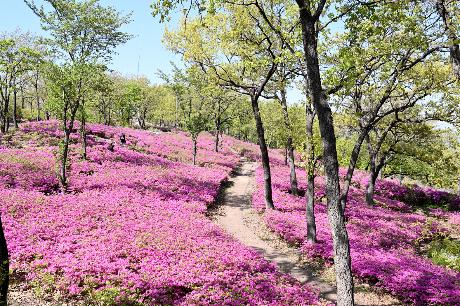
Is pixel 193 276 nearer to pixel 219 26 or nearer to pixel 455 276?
pixel 455 276

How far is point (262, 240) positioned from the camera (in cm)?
2072

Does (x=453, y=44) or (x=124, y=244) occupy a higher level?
(x=453, y=44)

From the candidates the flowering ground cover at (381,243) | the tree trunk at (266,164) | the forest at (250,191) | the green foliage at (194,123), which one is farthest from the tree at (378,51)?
the green foliage at (194,123)

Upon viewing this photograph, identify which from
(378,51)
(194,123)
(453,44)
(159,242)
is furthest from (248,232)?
(194,123)

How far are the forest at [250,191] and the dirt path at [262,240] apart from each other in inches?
4.9

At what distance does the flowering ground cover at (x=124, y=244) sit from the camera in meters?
11.8

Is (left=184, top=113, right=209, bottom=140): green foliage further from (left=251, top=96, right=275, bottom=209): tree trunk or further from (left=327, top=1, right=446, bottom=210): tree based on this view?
(left=327, top=1, right=446, bottom=210): tree

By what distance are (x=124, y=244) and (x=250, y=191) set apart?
61.6 feet

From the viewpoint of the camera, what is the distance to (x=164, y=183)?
88.1 ft

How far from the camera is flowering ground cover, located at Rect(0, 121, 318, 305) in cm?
1176

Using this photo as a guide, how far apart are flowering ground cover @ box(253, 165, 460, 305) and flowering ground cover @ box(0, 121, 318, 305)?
438 centimetres

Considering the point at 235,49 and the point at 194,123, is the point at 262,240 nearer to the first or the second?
the point at 235,49

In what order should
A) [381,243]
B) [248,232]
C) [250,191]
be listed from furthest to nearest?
1. [250,191]
2. [248,232]
3. [381,243]

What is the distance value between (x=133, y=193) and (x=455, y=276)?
62.5ft
